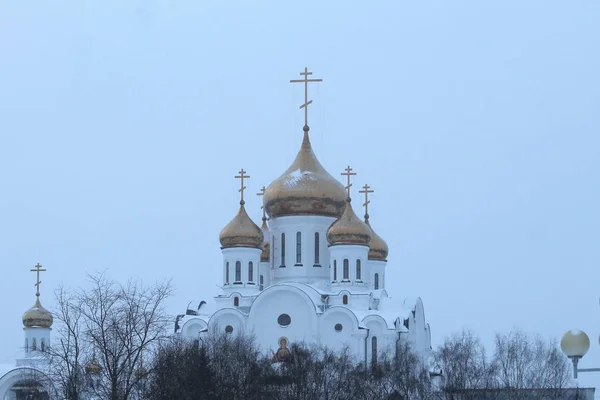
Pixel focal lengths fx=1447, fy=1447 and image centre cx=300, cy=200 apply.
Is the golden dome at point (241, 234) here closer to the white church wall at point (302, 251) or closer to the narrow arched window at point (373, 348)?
the white church wall at point (302, 251)

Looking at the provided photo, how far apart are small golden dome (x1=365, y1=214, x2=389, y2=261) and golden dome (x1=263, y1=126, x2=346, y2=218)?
413cm

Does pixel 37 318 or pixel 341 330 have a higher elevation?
pixel 37 318

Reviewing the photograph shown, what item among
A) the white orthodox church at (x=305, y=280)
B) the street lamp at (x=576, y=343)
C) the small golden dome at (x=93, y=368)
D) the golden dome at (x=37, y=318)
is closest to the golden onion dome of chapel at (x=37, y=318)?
the golden dome at (x=37, y=318)

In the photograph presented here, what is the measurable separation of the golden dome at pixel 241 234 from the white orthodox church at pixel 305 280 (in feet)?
0.12

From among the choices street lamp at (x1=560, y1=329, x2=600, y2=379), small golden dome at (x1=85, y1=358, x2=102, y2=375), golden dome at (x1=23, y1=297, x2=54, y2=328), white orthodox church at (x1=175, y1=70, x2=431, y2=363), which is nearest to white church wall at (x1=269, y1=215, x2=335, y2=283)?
white orthodox church at (x1=175, y1=70, x2=431, y2=363)

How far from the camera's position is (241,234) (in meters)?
51.5

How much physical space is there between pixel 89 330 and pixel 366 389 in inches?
530

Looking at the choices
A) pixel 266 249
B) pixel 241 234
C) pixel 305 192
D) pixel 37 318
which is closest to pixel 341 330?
pixel 241 234

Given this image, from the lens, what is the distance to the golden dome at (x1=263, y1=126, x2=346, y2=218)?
52125 millimetres

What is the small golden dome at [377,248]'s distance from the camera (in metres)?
56.6

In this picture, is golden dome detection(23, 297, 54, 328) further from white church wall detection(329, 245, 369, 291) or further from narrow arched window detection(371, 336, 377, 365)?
narrow arched window detection(371, 336, 377, 365)

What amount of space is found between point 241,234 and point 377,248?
7.34 metres

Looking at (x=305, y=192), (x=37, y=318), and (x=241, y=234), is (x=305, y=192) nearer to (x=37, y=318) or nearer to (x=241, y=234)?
(x=241, y=234)

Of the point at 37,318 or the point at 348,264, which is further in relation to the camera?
the point at 37,318
